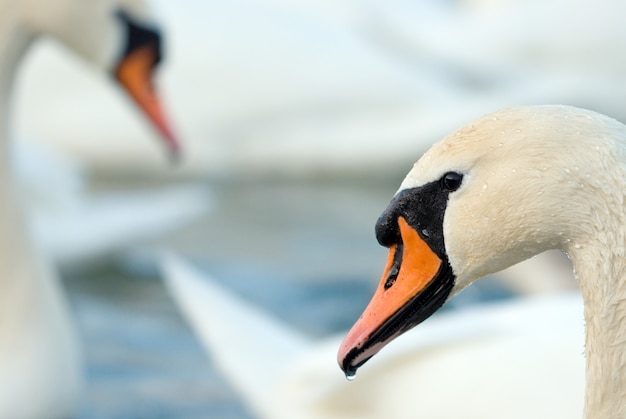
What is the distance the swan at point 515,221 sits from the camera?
1774mm

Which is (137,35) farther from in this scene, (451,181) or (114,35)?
(451,181)

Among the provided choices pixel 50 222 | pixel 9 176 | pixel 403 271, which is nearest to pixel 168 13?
pixel 50 222

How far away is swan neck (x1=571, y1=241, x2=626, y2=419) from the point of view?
1786 mm

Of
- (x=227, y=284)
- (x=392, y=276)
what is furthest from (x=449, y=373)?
(x=227, y=284)

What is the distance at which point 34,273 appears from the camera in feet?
A: 11.3

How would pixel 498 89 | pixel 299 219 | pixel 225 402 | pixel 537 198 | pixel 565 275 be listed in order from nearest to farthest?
1. pixel 537 198
2. pixel 225 402
3. pixel 565 275
4. pixel 299 219
5. pixel 498 89

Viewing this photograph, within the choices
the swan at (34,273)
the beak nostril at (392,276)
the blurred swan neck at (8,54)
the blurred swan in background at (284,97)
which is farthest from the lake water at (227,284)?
the beak nostril at (392,276)

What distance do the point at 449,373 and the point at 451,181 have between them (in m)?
1.10

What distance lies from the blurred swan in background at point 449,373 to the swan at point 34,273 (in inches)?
14.3

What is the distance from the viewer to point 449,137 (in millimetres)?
1854

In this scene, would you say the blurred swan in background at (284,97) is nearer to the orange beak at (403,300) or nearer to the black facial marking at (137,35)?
the black facial marking at (137,35)

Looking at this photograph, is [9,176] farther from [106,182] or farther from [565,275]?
[106,182]

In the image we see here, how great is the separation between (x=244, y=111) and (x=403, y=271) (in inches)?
194

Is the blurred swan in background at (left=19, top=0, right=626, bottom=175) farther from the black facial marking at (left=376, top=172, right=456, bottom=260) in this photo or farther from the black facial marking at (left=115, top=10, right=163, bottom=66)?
the black facial marking at (left=376, top=172, right=456, bottom=260)
